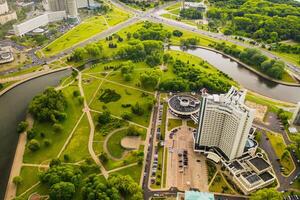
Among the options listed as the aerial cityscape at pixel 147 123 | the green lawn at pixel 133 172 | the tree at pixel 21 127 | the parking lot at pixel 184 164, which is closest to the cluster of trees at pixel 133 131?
the aerial cityscape at pixel 147 123

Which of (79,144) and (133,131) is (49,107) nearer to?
Answer: (79,144)

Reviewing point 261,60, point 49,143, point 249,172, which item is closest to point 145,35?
point 261,60

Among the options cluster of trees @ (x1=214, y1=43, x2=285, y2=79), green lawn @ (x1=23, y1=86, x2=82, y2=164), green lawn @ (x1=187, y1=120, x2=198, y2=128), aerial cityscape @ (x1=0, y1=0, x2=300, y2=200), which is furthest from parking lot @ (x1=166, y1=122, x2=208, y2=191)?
cluster of trees @ (x1=214, y1=43, x2=285, y2=79)

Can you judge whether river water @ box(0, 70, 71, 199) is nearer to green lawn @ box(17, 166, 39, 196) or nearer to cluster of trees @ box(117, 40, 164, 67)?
green lawn @ box(17, 166, 39, 196)

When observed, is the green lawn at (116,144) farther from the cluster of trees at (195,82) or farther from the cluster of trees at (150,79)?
the cluster of trees at (195,82)

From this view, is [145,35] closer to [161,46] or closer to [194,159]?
[161,46]

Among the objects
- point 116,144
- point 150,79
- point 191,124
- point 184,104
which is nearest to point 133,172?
point 116,144
